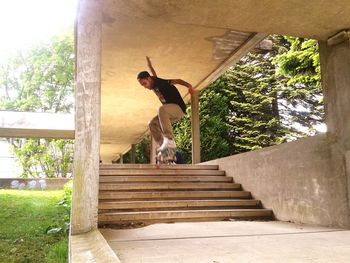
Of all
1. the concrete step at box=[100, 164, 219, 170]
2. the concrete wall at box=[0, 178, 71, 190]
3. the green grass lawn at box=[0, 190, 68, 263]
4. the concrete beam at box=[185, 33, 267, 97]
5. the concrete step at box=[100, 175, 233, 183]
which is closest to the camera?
the green grass lawn at box=[0, 190, 68, 263]

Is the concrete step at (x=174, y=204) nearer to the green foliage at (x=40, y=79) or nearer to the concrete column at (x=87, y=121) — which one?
the concrete column at (x=87, y=121)

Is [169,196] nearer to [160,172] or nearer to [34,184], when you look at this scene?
[160,172]

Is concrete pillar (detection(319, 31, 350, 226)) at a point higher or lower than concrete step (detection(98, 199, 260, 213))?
higher

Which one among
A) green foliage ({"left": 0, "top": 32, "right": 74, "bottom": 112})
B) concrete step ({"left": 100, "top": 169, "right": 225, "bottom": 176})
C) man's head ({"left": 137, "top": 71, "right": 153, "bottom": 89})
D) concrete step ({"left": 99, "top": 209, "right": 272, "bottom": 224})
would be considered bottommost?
concrete step ({"left": 99, "top": 209, "right": 272, "bottom": 224})

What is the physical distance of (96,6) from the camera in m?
4.36

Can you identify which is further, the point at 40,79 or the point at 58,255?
the point at 40,79

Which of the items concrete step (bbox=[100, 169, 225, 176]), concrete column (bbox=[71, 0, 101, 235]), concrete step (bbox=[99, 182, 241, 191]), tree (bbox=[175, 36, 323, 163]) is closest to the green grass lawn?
concrete step (bbox=[99, 182, 241, 191])

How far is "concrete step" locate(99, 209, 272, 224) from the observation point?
509 centimetres

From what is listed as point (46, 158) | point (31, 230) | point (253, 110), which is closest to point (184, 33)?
point (31, 230)

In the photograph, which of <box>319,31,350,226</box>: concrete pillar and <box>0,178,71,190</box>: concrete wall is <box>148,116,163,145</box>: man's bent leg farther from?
<box>0,178,71,190</box>: concrete wall

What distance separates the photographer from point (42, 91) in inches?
868

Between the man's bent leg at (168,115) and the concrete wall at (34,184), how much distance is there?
10.4 metres

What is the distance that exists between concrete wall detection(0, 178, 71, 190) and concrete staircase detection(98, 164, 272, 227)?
864 centimetres

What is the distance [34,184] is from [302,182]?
42.2 ft
